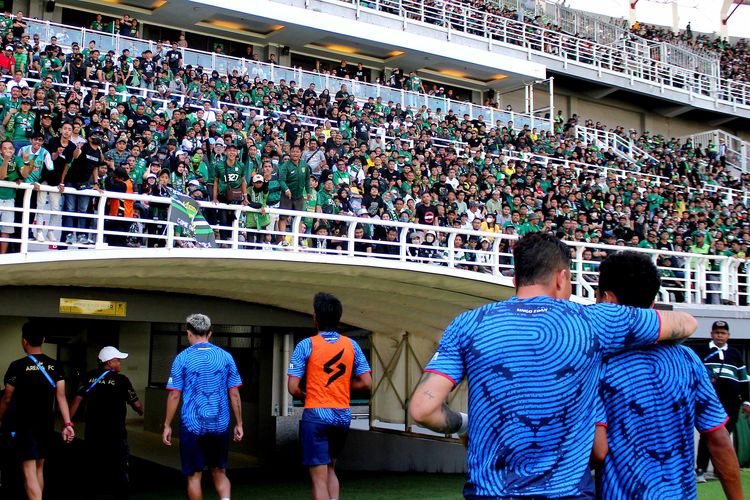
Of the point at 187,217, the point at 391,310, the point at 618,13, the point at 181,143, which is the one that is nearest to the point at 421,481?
the point at 391,310

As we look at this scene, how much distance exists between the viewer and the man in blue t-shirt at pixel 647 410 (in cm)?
342

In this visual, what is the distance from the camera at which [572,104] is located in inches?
1431

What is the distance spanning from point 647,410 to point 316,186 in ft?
39.7

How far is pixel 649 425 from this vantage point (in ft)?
11.3

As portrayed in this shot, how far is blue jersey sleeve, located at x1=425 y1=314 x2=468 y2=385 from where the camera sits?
3098 millimetres

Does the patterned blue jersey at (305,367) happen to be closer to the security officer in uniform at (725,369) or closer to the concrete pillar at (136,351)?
the security officer in uniform at (725,369)

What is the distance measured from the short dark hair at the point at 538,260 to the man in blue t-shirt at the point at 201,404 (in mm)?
4698

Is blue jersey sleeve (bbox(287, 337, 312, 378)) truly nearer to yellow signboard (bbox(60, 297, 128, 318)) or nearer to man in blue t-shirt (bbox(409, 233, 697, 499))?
man in blue t-shirt (bbox(409, 233, 697, 499))

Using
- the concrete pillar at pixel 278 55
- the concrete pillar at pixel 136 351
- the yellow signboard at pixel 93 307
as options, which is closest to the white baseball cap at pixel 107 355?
the yellow signboard at pixel 93 307

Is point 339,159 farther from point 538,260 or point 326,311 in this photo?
point 538,260

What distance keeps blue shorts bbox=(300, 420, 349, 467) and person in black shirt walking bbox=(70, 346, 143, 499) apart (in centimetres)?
259

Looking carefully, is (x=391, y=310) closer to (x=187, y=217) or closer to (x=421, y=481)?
(x=421, y=481)

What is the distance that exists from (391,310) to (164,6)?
15087 millimetres

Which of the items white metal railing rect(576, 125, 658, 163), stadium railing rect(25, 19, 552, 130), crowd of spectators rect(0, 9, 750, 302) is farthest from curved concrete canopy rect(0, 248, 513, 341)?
white metal railing rect(576, 125, 658, 163)
